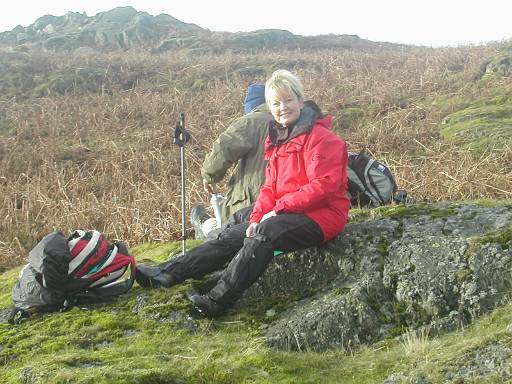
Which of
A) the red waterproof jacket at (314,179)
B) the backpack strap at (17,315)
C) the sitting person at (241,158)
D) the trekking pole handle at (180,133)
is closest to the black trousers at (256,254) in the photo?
the red waterproof jacket at (314,179)

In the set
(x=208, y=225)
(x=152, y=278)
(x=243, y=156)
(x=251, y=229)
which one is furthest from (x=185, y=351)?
(x=208, y=225)

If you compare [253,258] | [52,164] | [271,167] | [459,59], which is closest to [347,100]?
[459,59]

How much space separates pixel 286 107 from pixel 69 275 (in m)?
2.08

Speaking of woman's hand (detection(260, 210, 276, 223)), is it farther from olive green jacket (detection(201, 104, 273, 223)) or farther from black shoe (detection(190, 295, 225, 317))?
olive green jacket (detection(201, 104, 273, 223))

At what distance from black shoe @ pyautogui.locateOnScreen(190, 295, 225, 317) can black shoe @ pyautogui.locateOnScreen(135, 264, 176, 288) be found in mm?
577

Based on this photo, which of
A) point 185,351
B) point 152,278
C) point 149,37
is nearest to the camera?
point 185,351

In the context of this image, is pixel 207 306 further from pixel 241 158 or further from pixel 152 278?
pixel 241 158

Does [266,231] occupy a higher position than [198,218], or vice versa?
[266,231]

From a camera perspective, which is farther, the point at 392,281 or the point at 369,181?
the point at 369,181

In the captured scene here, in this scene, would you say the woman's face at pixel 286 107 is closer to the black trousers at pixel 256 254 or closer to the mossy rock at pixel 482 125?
the black trousers at pixel 256 254

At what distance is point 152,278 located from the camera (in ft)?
15.7

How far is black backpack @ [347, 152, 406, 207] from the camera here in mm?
5941

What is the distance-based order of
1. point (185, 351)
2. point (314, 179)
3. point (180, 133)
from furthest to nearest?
1. point (180, 133)
2. point (314, 179)
3. point (185, 351)

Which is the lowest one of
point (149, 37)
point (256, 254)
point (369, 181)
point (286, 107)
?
point (256, 254)
